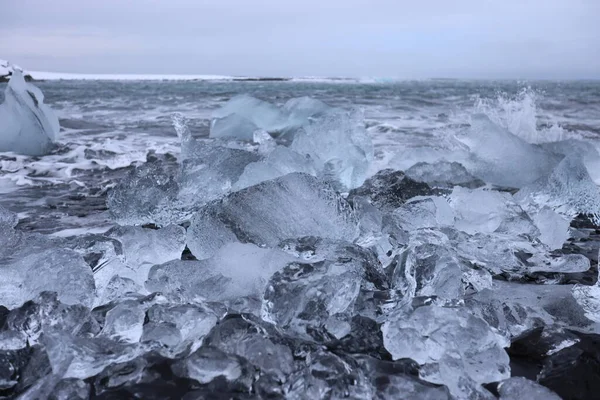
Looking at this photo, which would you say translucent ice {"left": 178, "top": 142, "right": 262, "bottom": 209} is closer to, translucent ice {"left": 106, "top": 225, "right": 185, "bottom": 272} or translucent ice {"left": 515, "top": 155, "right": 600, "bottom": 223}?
translucent ice {"left": 106, "top": 225, "right": 185, "bottom": 272}

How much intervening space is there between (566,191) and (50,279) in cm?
298

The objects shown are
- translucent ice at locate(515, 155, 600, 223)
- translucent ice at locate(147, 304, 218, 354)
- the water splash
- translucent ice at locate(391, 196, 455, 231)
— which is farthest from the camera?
the water splash

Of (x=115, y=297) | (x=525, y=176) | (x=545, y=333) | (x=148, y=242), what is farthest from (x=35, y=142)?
(x=545, y=333)

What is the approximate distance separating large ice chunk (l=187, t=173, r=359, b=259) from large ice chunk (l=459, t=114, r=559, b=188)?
2.30m

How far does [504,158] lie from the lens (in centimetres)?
379

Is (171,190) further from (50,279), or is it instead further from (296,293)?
(296,293)

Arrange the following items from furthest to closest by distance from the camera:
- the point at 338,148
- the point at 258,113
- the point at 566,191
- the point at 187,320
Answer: the point at 258,113 → the point at 338,148 → the point at 566,191 → the point at 187,320

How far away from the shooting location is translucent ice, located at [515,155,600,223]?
9.43 feet

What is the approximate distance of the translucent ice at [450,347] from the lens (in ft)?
3.91

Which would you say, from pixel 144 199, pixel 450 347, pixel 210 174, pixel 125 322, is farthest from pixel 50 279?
pixel 450 347

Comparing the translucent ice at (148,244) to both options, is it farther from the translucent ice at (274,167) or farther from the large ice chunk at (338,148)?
the large ice chunk at (338,148)

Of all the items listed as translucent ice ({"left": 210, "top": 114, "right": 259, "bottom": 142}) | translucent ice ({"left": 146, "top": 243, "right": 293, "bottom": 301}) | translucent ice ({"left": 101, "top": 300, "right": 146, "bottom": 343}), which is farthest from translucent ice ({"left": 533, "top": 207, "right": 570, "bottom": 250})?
translucent ice ({"left": 210, "top": 114, "right": 259, "bottom": 142})

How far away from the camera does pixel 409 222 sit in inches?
89.7

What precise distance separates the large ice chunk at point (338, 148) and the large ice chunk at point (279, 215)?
4.39ft
